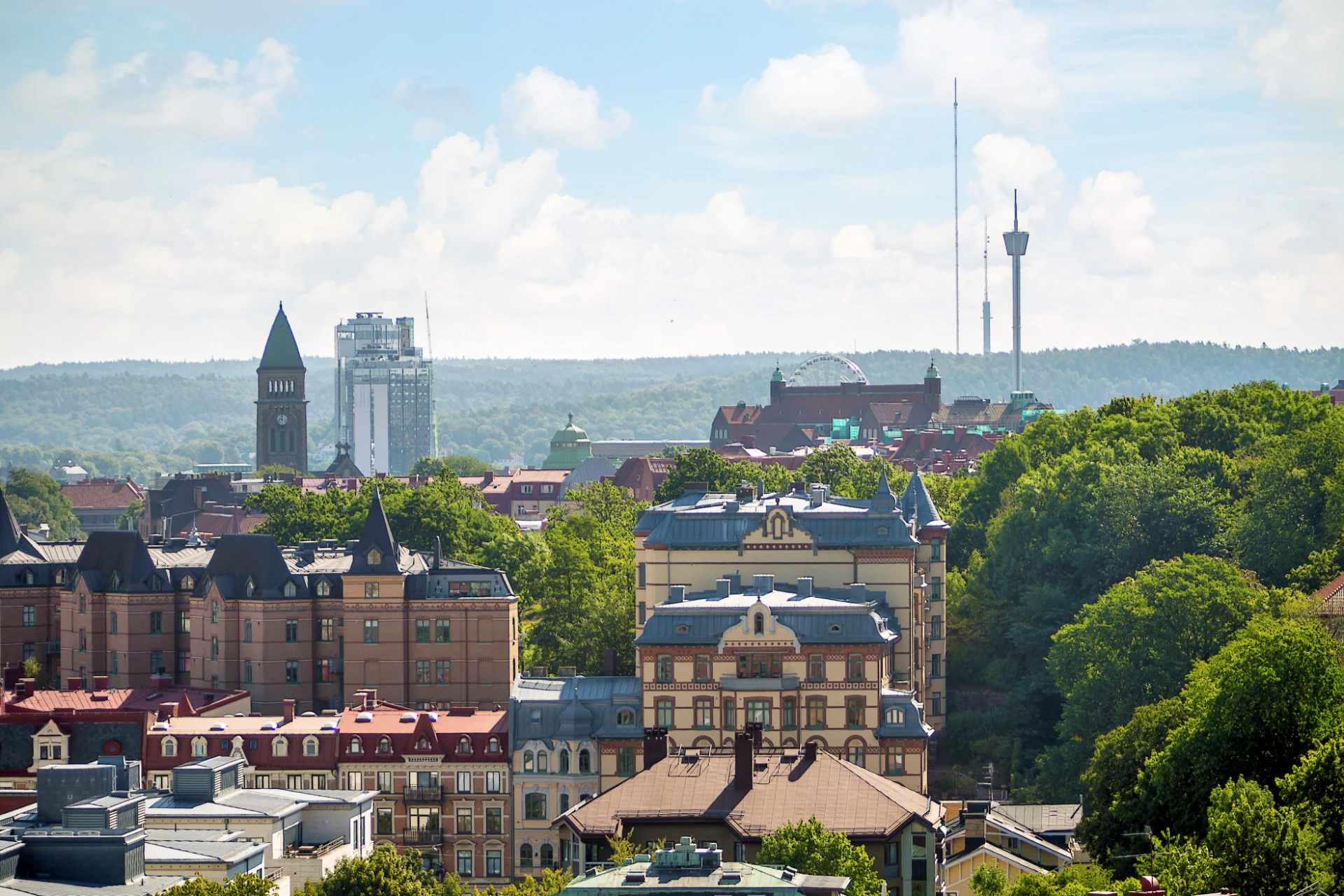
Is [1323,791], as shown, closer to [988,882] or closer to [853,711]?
[988,882]

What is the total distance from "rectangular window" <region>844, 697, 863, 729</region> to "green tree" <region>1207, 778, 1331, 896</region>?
36.1m

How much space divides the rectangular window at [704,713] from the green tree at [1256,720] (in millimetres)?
23120

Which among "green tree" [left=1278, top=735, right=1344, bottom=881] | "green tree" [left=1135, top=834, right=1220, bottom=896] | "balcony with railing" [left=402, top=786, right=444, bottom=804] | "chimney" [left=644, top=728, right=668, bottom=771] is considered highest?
"green tree" [left=1278, top=735, right=1344, bottom=881]

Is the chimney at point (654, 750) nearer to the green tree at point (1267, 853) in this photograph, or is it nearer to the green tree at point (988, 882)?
the green tree at point (988, 882)

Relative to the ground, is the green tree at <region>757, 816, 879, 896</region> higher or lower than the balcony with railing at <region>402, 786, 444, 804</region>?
higher

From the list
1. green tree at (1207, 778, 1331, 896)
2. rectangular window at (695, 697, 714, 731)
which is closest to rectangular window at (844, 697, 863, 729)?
rectangular window at (695, 697, 714, 731)

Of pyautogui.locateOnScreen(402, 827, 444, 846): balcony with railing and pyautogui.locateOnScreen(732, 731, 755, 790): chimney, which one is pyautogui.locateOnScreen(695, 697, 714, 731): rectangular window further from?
pyautogui.locateOnScreen(732, 731, 755, 790): chimney

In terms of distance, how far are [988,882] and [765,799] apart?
395 inches

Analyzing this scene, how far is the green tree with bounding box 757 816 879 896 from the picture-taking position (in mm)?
78312

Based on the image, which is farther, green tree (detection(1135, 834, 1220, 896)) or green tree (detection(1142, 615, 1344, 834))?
green tree (detection(1142, 615, 1344, 834))

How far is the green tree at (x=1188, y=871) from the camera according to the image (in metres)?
62.7

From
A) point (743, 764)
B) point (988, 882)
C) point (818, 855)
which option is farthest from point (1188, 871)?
point (743, 764)

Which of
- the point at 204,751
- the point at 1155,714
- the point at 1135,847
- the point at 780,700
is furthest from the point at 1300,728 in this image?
the point at 204,751

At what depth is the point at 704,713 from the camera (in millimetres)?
102562
